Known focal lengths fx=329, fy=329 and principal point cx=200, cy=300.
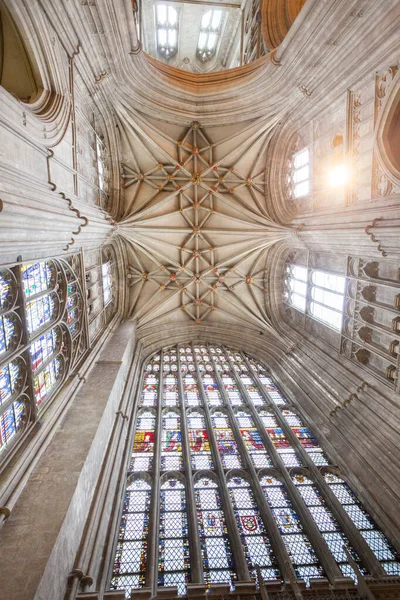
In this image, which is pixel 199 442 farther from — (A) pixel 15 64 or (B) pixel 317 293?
(A) pixel 15 64

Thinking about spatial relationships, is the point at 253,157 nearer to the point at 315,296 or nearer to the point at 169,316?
the point at 315,296

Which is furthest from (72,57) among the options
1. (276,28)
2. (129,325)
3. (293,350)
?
(293,350)

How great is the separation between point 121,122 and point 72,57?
15.3 feet

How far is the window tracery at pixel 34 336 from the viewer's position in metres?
5.94

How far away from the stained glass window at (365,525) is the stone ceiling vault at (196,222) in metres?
8.15

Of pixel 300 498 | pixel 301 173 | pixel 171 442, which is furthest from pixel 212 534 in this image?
pixel 301 173

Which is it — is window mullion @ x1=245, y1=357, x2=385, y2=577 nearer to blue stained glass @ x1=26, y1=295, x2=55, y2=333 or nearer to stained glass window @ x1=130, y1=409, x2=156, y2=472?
stained glass window @ x1=130, y1=409, x2=156, y2=472

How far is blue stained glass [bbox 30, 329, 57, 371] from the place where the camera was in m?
6.96

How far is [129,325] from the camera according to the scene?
46.2 ft

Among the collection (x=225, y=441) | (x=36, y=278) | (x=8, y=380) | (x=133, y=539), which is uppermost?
(x=36, y=278)

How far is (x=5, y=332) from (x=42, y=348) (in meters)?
1.56

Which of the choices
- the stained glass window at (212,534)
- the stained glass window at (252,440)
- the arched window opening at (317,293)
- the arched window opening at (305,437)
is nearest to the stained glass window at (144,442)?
the stained glass window at (212,534)

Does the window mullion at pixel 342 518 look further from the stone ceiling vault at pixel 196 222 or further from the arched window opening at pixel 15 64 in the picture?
the arched window opening at pixel 15 64

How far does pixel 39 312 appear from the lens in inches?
291
